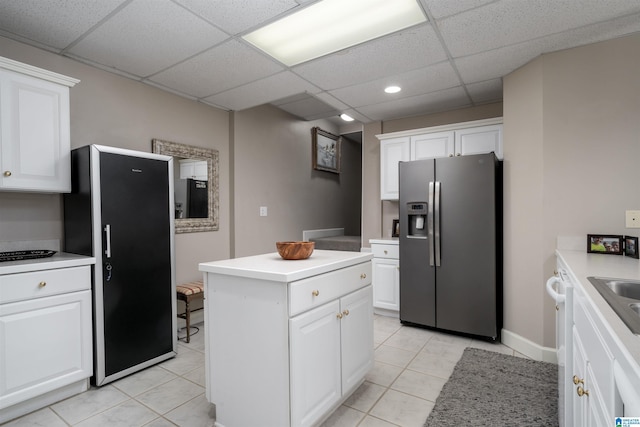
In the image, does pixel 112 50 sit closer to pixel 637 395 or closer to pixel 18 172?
pixel 18 172

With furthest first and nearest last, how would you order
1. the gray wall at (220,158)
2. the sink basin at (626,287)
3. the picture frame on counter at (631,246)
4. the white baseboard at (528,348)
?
the white baseboard at (528,348), the gray wall at (220,158), the picture frame on counter at (631,246), the sink basin at (626,287)

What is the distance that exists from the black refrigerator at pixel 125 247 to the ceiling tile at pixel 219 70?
794mm

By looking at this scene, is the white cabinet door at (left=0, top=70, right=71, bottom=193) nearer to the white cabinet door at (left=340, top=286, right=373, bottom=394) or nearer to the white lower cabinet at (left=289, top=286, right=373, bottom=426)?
the white lower cabinet at (left=289, top=286, right=373, bottom=426)

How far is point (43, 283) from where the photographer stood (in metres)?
1.98

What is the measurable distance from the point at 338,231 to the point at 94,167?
3919 mm

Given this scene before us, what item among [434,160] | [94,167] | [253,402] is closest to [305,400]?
[253,402]

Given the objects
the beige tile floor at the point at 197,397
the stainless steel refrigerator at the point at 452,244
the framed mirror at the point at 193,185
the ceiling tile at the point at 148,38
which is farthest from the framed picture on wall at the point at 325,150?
the beige tile floor at the point at 197,397

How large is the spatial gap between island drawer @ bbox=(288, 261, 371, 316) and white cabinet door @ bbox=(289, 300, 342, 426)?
A: 0.15 feet

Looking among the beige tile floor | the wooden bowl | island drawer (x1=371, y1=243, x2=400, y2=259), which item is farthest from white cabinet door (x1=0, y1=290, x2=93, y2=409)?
island drawer (x1=371, y1=243, x2=400, y2=259)

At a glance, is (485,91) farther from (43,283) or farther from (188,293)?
(43,283)

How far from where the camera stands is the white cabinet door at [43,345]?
6.05 ft

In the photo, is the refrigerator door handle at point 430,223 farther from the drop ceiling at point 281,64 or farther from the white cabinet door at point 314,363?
the white cabinet door at point 314,363

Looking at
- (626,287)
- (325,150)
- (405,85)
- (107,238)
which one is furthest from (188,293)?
(325,150)

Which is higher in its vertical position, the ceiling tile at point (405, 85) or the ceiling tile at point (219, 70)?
the ceiling tile at point (405, 85)
